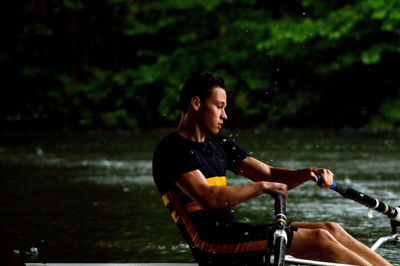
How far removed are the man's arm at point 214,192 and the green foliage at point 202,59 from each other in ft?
78.6

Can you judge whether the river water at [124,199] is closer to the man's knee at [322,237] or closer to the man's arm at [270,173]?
the man's arm at [270,173]

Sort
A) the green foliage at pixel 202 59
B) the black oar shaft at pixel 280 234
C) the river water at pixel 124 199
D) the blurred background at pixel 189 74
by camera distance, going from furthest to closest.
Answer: the green foliage at pixel 202 59 < the blurred background at pixel 189 74 < the river water at pixel 124 199 < the black oar shaft at pixel 280 234

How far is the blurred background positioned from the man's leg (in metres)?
10.6

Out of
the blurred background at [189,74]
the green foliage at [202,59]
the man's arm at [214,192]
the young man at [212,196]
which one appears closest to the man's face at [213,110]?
the young man at [212,196]

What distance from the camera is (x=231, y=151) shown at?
4867 mm

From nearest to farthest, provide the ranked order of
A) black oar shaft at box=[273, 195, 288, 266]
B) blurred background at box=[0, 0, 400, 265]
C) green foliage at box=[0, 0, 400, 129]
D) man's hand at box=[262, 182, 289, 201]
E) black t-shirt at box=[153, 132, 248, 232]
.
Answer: black oar shaft at box=[273, 195, 288, 266] → man's hand at box=[262, 182, 289, 201] → black t-shirt at box=[153, 132, 248, 232] → blurred background at box=[0, 0, 400, 265] → green foliage at box=[0, 0, 400, 129]

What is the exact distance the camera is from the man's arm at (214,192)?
415 centimetres

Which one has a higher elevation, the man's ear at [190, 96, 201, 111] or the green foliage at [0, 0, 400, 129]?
the green foliage at [0, 0, 400, 129]

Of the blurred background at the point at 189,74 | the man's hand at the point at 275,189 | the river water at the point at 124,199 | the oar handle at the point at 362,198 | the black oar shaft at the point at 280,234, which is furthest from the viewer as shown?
the blurred background at the point at 189,74

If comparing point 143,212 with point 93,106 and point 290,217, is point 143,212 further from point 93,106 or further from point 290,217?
point 93,106

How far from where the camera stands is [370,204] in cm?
477

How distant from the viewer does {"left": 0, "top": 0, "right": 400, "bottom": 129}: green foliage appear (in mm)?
30203

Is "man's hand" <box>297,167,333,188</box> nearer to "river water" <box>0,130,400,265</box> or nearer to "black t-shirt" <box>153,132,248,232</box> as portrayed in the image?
"black t-shirt" <box>153,132,248,232</box>

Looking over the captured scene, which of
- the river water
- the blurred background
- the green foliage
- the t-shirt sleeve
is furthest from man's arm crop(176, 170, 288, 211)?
the green foliage
